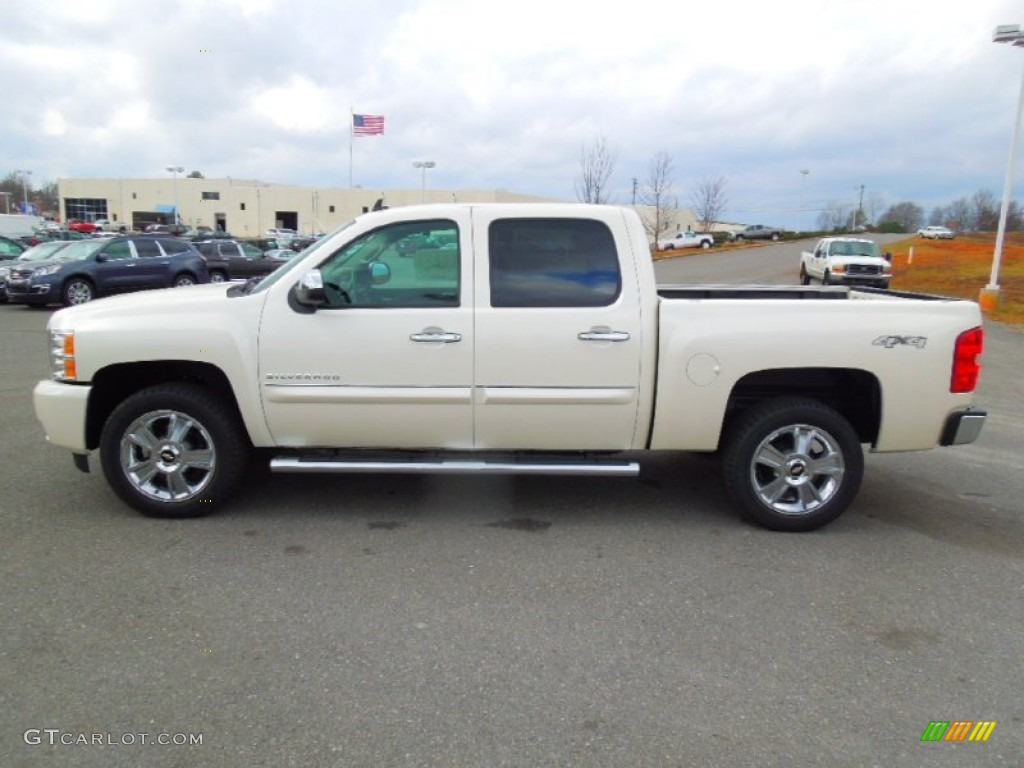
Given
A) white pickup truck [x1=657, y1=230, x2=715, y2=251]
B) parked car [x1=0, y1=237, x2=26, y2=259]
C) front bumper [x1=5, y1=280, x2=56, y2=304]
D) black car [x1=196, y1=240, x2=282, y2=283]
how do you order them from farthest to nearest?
white pickup truck [x1=657, y1=230, x2=715, y2=251], black car [x1=196, y1=240, x2=282, y2=283], parked car [x1=0, y1=237, x2=26, y2=259], front bumper [x1=5, y1=280, x2=56, y2=304]

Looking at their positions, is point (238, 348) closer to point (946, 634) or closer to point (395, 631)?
point (395, 631)

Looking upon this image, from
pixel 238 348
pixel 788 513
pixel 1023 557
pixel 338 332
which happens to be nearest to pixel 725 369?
pixel 788 513

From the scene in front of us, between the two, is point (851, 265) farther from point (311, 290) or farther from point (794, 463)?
point (311, 290)

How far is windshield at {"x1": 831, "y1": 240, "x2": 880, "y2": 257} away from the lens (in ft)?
84.5

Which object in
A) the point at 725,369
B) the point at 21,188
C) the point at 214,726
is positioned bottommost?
the point at 214,726

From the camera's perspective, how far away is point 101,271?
57.2 ft

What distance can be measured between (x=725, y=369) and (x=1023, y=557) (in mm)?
1984

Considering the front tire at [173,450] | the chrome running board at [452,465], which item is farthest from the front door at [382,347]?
the front tire at [173,450]

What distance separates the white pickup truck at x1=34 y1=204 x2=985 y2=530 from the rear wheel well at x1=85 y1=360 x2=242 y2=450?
0.02 m

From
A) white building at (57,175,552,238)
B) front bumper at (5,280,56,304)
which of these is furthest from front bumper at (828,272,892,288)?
white building at (57,175,552,238)

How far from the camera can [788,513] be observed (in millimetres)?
4578

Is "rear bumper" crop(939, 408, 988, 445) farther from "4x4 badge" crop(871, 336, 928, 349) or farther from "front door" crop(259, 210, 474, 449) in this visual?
"front door" crop(259, 210, 474, 449)

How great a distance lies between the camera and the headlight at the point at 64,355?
175 inches

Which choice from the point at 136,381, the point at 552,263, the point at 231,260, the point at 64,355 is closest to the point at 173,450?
the point at 136,381
